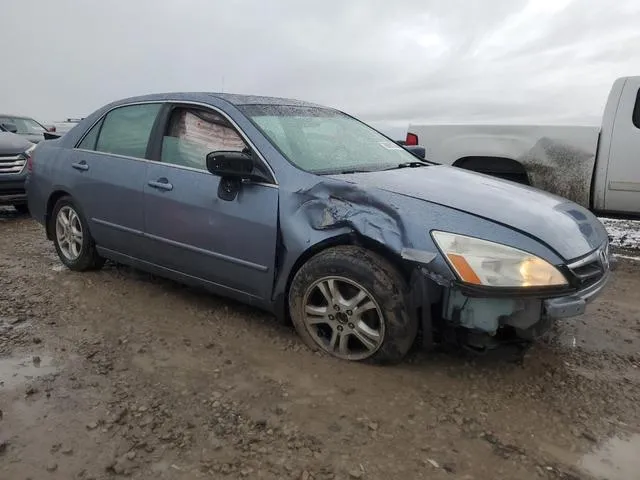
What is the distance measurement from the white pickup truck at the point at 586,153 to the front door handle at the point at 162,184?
4.08m

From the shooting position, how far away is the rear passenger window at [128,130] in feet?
13.4

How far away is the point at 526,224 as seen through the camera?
9.24ft

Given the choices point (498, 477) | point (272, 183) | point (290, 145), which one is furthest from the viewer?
point (290, 145)

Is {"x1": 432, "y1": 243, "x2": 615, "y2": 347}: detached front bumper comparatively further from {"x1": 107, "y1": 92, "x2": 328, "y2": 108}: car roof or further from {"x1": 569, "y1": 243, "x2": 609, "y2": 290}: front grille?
{"x1": 107, "y1": 92, "x2": 328, "y2": 108}: car roof

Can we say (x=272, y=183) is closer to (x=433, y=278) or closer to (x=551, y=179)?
(x=433, y=278)

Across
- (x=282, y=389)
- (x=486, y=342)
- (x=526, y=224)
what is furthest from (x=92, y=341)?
(x=526, y=224)

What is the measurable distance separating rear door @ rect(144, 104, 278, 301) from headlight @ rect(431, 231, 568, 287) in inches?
43.8

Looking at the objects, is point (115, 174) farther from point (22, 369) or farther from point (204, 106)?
point (22, 369)

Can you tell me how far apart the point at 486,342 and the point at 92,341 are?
2.31 m

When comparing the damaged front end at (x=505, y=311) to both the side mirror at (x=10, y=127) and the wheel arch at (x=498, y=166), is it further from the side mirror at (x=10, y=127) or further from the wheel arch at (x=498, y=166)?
the side mirror at (x=10, y=127)

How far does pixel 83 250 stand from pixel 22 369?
1.72 m

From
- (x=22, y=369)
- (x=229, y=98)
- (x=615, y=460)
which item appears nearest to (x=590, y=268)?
(x=615, y=460)

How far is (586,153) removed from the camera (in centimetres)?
618

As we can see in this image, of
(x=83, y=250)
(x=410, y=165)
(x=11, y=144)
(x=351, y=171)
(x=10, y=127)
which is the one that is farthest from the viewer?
(x=10, y=127)
